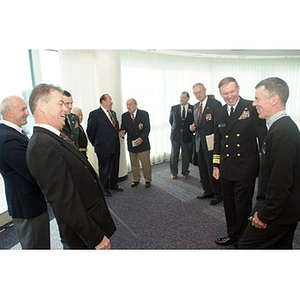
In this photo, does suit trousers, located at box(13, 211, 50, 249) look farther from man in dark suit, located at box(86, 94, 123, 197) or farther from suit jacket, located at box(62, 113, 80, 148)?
man in dark suit, located at box(86, 94, 123, 197)

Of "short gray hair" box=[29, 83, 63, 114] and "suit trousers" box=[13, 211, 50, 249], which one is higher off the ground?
"short gray hair" box=[29, 83, 63, 114]

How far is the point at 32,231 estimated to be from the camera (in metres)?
1.57

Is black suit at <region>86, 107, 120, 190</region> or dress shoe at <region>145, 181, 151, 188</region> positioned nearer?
black suit at <region>86, 107, 120, 190</region>

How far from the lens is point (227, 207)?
2.14 meters

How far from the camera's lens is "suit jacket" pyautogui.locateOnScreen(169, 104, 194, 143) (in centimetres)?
408

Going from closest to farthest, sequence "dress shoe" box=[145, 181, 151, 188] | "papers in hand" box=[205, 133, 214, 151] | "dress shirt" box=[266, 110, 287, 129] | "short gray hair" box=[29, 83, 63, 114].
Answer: "short gray hair" box=[29, 83, 63, 114], "dress shirt" box=[266, 110, 287, 129], "papers in hand" box=[205, 133, 214, 151], "dress shoe" box=[145, 181, 151, 188]

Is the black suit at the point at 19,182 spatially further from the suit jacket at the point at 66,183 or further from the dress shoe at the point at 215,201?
the dress shoe at the point at 215,201

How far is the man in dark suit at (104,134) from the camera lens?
137 inches

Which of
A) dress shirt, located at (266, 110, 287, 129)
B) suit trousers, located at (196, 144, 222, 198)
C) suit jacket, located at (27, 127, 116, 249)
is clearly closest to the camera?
suit jacket, located at (27, 127, 116, 249)

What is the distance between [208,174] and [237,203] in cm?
138

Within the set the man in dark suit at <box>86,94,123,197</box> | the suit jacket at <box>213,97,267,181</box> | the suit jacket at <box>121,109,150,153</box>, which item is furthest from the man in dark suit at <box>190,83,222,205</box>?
the man in dark suit at <box>86,94,123,197</box>

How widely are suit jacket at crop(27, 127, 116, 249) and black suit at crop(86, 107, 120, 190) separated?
2302 mm

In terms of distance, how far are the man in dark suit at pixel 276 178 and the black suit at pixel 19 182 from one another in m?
1.38

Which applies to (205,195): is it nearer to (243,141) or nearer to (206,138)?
(206,138)
